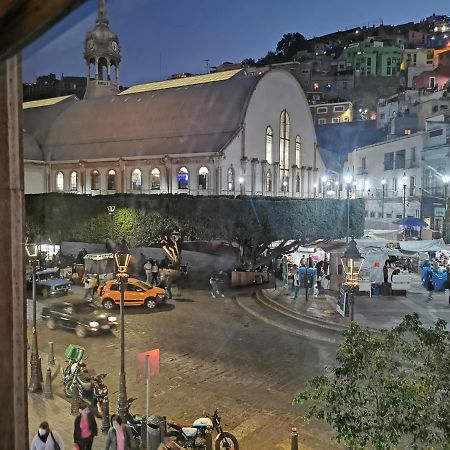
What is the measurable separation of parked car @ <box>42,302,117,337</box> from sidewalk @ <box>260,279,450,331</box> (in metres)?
8.23

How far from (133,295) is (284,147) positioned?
27.9 meters

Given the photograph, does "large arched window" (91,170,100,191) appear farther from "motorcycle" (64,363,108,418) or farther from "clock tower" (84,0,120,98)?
"motorcycle" (64,363,108,418)

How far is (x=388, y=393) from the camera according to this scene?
237 inches

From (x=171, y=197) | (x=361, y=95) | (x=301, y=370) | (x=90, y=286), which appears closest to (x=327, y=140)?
(x=361, y=95)

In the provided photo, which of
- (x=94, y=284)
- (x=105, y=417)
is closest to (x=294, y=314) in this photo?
(x=94, y=284)

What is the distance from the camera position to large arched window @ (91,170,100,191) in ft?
153

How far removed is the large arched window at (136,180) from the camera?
145ft

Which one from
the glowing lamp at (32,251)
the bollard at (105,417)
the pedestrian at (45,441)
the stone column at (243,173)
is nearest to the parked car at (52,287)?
the glowing lamp at (32,251)

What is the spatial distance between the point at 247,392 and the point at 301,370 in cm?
245

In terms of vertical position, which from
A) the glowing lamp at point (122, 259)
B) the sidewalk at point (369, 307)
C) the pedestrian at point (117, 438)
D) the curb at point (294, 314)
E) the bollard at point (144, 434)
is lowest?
the curb at point (294, 314)

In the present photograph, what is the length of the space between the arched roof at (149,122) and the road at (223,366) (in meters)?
22.0

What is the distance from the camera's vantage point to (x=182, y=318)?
2078 centimetres

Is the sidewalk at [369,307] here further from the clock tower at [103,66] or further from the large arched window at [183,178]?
the clock tower at [103,66]

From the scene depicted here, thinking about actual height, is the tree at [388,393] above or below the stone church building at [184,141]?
below
